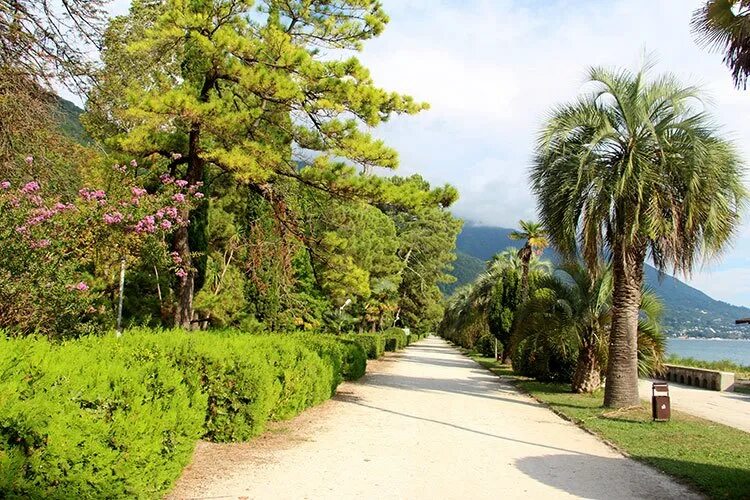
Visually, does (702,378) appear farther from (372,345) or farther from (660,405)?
(660,405)

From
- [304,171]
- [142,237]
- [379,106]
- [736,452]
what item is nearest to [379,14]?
[379,106]

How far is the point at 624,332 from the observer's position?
1403 cm

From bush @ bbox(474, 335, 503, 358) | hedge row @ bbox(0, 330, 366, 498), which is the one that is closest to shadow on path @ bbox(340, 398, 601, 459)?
hedge row @ bbox(0, 330, 366, 498)

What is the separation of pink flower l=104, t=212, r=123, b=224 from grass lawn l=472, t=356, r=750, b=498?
8403mm

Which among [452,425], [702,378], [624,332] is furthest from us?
[702,378]

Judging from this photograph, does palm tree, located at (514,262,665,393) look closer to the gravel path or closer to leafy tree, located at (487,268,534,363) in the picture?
the gravel path

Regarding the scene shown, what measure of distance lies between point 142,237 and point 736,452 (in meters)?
9.93

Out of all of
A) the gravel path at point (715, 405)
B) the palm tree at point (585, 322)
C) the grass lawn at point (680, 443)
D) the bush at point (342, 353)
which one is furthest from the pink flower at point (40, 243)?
the palm tree at point (585, 322)

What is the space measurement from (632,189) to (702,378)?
15249 mm

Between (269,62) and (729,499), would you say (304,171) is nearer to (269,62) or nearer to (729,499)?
(269,62)

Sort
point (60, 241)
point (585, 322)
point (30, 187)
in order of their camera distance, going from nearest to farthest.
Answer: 1. point (30, 187)
2. point (60, 241)
3. point (585, 322)

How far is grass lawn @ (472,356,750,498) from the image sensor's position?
6954mm

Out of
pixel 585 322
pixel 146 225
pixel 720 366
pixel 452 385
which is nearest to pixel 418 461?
pixel 146 225

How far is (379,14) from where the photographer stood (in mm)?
13797
